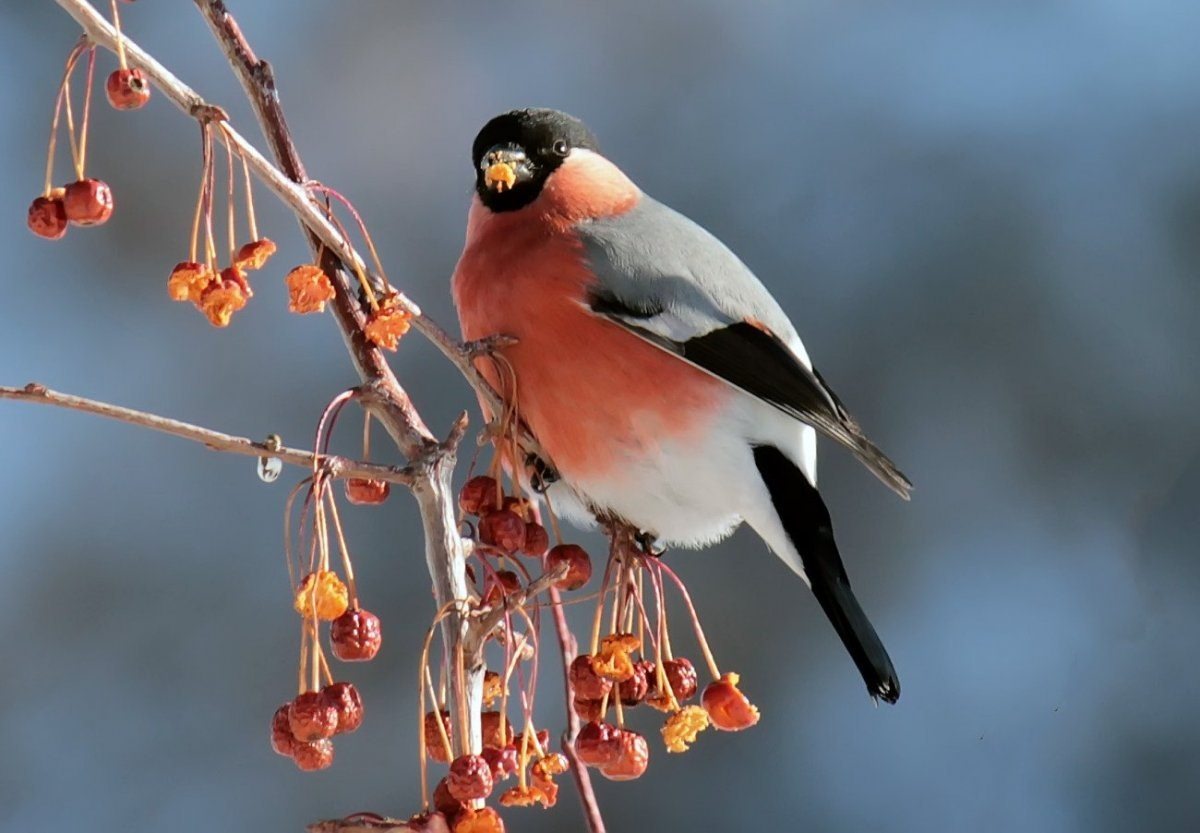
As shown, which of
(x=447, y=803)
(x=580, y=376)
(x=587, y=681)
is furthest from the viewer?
(x=580, y=376)

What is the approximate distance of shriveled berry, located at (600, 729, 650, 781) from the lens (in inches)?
43.6

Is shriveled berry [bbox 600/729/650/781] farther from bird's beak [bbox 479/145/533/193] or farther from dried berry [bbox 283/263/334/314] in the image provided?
bird's beak [bbox 479/145/533/193]

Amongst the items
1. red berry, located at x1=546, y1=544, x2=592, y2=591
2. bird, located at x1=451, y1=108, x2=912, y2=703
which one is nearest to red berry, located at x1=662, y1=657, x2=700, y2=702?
red berry, located at x1=546, y1=544, x2=592, y2=591

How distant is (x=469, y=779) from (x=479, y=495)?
30 cm

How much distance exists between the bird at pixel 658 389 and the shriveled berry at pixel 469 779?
0.53 m

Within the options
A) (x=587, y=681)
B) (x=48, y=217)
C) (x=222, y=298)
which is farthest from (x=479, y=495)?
(x=48, y=217)

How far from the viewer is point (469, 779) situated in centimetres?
A: 90

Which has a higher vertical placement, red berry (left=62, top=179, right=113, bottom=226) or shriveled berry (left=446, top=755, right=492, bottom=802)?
red berry (left=62, top=179, right=113, bottom=226)

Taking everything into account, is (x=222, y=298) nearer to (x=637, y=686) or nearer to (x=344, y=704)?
(x=344, y=704)

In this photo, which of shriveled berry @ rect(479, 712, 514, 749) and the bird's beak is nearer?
shriveled berry @ rect(479, 712, 514, 749)

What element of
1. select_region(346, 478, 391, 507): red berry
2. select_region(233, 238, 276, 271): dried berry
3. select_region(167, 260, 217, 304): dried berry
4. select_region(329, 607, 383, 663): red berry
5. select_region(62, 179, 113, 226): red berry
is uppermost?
select_region(62, 179, 113, 226): red berry

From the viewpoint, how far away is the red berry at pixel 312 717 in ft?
3.11

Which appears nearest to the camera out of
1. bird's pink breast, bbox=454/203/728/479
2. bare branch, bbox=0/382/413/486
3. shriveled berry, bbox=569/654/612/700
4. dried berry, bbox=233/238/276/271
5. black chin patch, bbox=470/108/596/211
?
bare branch, bbox=0/382/413/486

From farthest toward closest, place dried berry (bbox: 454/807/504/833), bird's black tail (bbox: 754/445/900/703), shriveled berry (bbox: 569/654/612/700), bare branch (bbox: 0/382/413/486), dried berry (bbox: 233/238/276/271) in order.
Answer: bird's black tail (bbox: 754/445/900/703) → shriveled berry (bbox: 569/654/612/700) → dried berry (bbox: 233/238/276/271) → dried berry (bbox: 454/807/504/833) → bare branch (bbox: 0/382/413/486)
